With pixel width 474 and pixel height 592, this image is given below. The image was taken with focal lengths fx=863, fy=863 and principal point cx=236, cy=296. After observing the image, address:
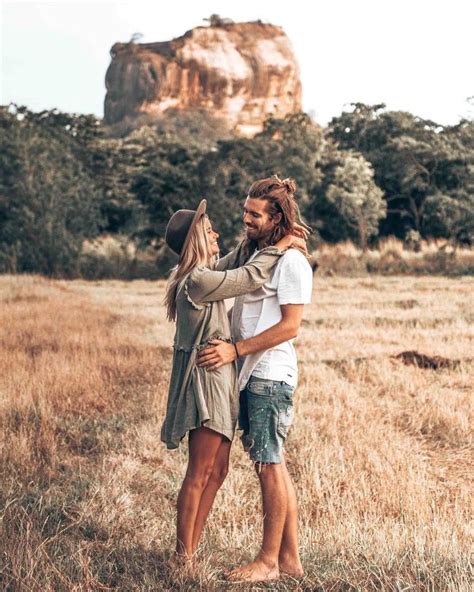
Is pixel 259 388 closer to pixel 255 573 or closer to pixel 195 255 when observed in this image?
pixel 195 255

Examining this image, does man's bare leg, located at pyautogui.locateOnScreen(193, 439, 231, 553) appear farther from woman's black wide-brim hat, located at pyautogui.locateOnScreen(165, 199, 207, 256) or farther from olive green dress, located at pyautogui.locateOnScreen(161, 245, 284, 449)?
woman's black wide-brim hat, located at pyautogui.locateOnScreen(165, 199, 207, 256)

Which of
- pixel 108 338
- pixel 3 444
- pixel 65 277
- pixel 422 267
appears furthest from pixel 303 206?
pixel 3 444

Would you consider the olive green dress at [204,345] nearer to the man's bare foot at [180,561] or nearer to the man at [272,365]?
the man at [272,365]

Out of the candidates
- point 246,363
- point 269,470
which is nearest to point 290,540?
point 269,470

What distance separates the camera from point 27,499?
461 centimetres

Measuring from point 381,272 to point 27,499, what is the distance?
881 inches

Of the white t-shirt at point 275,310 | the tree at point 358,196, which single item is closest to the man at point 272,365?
the white t-shirt at point 275,310

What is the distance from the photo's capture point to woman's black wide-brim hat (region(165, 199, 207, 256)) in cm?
369

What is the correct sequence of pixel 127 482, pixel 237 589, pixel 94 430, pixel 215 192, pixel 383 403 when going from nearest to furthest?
pixel 237 589 → pixel 127 482 → pixel 94 430 → pixel 383 403 → pixel 215 192

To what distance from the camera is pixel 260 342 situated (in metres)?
3.56

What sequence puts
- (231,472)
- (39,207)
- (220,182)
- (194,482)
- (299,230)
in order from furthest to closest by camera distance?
(220,182)
(39,207)
(231,472)
(299,230)
(194,482)

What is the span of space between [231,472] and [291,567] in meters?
1.84

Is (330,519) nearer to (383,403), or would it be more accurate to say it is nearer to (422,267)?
(383,403)

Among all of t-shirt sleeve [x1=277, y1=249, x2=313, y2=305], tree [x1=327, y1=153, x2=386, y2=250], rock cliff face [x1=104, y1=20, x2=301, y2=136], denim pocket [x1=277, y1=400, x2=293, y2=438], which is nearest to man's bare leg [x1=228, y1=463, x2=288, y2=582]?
denim pocket [x1=277, y1=400, x2=293, y2=438]
